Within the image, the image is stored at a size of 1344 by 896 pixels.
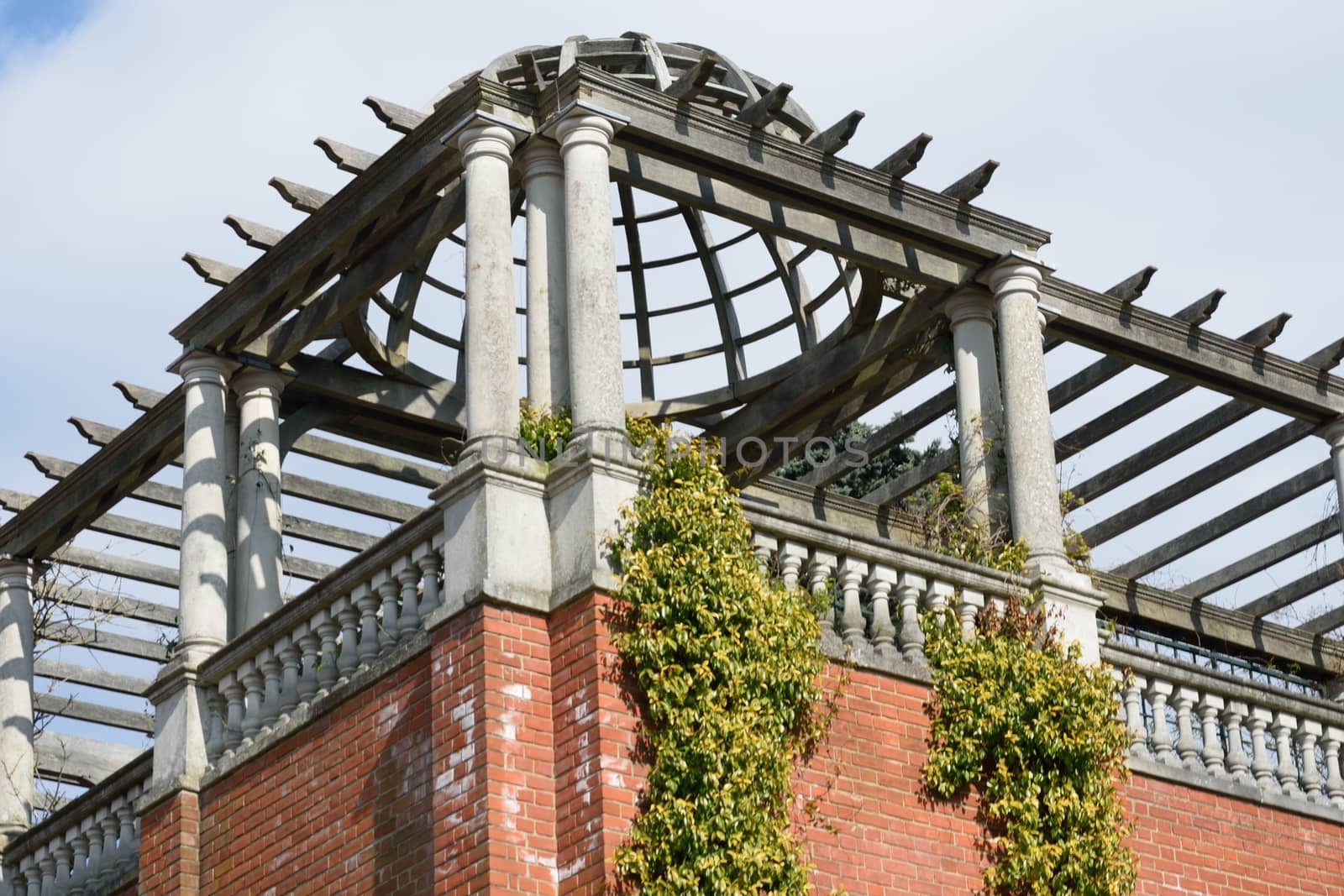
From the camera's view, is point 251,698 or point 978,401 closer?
point 251,698

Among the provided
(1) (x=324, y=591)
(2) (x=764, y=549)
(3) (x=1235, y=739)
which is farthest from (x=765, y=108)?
(3) (x=1235, y=739)

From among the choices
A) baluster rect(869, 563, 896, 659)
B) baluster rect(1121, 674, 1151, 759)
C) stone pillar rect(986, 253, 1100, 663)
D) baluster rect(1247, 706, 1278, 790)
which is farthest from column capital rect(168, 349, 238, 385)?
baluster rect(1247, 706, 1278, 790)

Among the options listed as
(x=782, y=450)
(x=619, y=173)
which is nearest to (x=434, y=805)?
(x=619, y=173)

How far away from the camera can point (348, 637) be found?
44.9 ft

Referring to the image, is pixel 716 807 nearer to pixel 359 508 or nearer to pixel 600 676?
pixel 600 676

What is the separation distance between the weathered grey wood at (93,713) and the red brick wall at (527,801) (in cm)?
587

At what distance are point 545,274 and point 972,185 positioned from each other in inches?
119

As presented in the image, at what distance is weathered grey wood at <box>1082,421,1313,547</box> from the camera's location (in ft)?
59.6

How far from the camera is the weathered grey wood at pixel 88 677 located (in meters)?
20.5

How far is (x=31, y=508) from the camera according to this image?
18.0 meters

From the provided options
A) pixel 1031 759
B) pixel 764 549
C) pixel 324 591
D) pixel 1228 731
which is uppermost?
pixel 324 591

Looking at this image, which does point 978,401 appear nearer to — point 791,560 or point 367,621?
point 791,560

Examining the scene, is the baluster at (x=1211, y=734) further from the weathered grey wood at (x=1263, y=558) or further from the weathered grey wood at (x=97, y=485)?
the weathered grey wood at (x=97, y=485)

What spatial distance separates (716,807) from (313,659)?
10.3 ft
